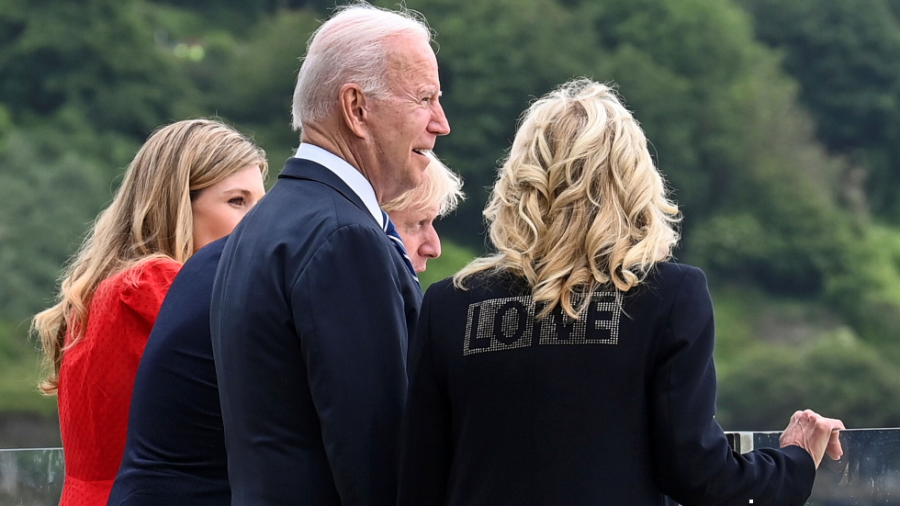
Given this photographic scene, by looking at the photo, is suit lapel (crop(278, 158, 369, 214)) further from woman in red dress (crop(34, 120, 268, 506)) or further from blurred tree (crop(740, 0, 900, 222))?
blurred tree (crop(740, 0, 900, 222))

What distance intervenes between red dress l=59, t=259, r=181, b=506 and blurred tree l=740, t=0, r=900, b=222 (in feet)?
218

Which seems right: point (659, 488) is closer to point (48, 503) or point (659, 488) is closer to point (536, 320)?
point (536, 320)

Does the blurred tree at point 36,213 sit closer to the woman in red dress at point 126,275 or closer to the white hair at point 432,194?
the white hair at point 432,194

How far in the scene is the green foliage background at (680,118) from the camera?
53000 mm

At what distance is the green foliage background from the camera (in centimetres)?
5300

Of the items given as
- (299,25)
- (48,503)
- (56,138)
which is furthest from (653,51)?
(48,503)

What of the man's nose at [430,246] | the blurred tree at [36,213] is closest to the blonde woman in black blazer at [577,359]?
the man's nose at [430,246]

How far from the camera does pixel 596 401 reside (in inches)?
89.0

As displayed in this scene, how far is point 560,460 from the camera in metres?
2.28

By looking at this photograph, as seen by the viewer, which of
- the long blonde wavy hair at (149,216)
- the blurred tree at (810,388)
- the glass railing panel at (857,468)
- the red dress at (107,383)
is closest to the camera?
the glass railing panel at (857,468)

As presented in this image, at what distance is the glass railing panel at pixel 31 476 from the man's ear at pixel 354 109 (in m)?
1.61

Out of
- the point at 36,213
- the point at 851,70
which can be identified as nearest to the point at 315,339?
the point at 36,213

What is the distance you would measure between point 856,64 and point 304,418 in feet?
237

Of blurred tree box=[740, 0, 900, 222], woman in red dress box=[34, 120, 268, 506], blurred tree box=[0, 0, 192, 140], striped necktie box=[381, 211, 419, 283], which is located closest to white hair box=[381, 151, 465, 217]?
woman in red dress box=[34, 120, 268, 506]
